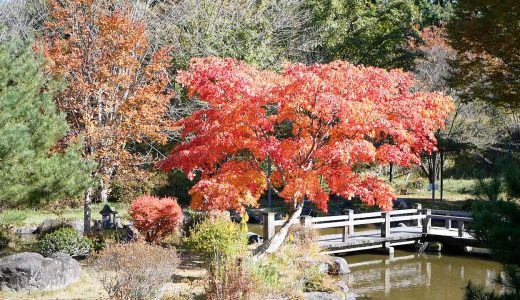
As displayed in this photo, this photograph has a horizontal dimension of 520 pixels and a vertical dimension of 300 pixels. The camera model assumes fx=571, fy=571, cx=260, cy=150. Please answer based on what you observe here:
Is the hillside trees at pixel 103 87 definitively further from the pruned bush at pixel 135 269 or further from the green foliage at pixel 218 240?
the pruned bush at pixel 135 269

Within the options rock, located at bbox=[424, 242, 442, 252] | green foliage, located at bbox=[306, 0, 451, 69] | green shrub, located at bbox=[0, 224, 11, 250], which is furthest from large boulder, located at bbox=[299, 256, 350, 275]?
green foliage, located at bbox=[306, 0, 451, 69]

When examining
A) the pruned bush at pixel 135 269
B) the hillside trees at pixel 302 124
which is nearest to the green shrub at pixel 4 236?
the hillside trees at pixel 302 124

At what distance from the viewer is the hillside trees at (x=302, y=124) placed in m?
11.1

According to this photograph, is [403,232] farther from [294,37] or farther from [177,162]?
[294,37]

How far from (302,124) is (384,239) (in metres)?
6.73

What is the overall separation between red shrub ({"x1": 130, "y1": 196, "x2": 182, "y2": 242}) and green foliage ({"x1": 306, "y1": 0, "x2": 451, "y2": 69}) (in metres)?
16.2

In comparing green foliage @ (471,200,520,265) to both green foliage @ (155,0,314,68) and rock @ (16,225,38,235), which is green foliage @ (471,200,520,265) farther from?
green foliage @ (155,0,314,68)

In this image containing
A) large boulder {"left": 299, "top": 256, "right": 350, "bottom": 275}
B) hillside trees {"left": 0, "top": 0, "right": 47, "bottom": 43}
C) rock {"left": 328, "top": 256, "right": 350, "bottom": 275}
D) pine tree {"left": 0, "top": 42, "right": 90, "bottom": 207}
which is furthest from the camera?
hillside trees {"left": 0, "top": 0, "right": 47, "bottom": 43}

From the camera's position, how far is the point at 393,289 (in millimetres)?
→ 13102

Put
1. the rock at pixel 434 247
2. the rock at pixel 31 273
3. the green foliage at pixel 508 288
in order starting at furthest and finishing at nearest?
the rock at pixel 434 247 → the rock at pixel 31 273 → the green foliage at pixel 508 288

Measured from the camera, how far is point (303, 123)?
38.4ft

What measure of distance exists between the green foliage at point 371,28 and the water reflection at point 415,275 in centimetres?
1244

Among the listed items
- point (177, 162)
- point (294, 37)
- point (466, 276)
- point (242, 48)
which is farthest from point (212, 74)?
point (294, 37)

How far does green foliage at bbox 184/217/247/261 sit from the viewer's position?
35.9 ft
